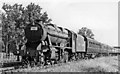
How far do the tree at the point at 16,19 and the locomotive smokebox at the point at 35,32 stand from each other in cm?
3147

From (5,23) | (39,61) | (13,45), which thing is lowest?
(39,61)

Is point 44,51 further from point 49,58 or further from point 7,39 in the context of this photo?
point 7,39

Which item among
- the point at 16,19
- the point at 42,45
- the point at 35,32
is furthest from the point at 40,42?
the point at 16,19

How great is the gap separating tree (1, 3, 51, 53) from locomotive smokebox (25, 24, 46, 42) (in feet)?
103

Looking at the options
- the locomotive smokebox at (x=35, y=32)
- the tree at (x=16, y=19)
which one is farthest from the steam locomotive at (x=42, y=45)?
the tree at (x=16, y=19)

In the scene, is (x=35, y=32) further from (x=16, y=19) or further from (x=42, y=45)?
(x=16, y=19)

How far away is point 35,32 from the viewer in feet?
64.4

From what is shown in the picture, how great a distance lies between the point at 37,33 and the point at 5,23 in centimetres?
3898

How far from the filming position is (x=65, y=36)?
24.1m

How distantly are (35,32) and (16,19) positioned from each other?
4229cm

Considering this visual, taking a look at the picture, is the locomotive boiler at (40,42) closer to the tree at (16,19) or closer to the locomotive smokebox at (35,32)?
the locomotive smokebox at (35,32)

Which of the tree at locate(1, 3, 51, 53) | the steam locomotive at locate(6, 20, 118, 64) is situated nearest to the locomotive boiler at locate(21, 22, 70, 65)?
the steam locomotive at locate(6, 20, 118, 64)

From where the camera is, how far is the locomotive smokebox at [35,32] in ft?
62.7

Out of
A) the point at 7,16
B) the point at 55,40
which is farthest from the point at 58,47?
the point at 7,16
